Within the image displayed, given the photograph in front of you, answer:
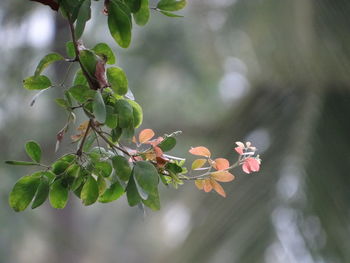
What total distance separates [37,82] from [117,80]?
2.9 inches

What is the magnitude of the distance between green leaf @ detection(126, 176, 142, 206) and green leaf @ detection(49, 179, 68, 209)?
7cm

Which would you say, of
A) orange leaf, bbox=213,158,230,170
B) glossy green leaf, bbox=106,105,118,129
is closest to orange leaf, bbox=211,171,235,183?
orange leaf, bbox=213,158,230,170

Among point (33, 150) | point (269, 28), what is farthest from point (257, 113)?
point (33, 150)

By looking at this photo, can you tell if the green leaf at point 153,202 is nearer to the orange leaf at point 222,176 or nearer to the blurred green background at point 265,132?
the orange leaf at point 222,176

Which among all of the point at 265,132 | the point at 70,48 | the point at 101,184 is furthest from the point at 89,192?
the point at 265,132

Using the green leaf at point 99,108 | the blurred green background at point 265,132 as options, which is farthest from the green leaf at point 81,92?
the blurred green background at point 265,132

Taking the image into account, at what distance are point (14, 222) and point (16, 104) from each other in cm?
54

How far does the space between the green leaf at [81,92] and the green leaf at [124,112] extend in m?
0.03

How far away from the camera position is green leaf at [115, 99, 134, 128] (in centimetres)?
57

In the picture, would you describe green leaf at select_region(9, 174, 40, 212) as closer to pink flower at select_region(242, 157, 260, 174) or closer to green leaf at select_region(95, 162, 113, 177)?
green leaf at select_region(95, 162, 113, 177)

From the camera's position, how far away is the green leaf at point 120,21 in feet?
1.88

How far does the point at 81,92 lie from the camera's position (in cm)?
56

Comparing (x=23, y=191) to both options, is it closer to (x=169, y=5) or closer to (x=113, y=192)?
(x=113, y=192)

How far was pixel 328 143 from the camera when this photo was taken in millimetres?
2053
